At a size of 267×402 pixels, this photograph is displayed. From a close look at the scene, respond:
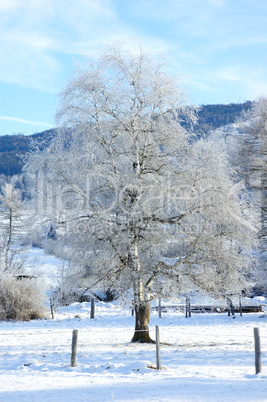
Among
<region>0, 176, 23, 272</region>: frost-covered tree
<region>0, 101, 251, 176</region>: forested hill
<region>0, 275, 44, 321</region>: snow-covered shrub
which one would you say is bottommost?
<region>0, 275, 44, 321</region>: snow-covered shrub

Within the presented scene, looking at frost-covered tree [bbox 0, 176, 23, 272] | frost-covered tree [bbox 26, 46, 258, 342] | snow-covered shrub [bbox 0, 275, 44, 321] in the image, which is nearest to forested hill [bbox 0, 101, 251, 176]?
frost-covered tree [bbox 0, 176, 23, 272]

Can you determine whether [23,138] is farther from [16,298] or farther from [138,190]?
[138,190]

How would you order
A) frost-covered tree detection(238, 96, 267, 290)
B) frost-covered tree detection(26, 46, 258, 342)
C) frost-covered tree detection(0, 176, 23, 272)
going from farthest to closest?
frost-covered tree detection(0, 176, 23, 272) < frost-covered tree detection(238, 96, 267, 290) < frost-covered tree detection(26, 46, 258, 342)

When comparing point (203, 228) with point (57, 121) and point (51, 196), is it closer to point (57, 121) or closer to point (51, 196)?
point (51, 196)

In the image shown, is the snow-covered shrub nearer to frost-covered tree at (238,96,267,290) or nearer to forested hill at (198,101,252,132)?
frost-covered tree at (238,96,267,290)

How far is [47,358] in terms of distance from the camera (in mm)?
11055

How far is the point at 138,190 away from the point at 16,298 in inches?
607

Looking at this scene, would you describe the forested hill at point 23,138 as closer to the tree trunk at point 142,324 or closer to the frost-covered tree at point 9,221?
the frost-covered tree at point 9,221

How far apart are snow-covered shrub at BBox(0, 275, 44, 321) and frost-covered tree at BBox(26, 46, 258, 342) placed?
41.8 feet

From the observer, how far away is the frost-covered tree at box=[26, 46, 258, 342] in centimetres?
1271

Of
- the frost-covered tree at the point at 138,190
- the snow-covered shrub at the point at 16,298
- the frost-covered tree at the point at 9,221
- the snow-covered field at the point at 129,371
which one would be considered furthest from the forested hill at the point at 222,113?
the snow-covered field at the point at 129,371

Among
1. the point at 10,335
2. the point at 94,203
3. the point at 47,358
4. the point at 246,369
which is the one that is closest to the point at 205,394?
the point at 246,369

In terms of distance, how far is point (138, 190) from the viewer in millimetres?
12656

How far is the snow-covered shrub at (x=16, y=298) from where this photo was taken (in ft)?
79.9
